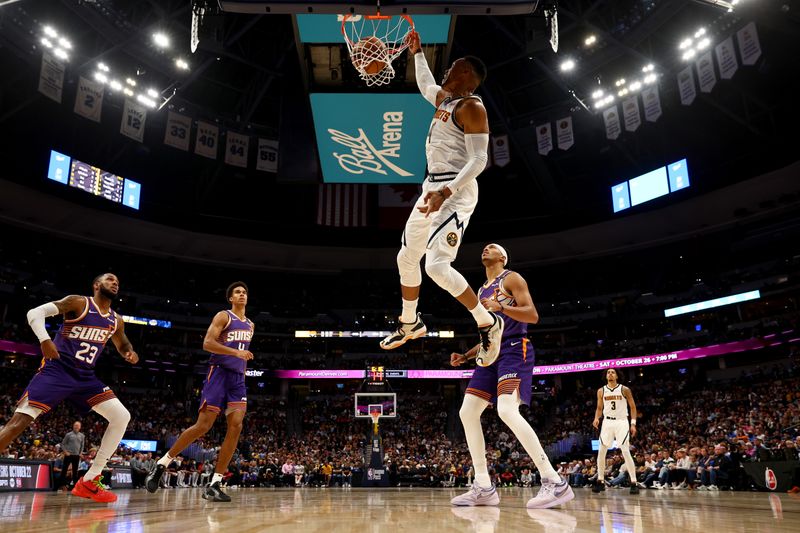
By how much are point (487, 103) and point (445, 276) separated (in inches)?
927

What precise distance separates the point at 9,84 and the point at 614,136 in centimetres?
2464

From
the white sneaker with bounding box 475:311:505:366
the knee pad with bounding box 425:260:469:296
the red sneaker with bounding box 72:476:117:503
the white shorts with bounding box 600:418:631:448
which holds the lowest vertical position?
the red sneaker with bounding box 72:476:117:503

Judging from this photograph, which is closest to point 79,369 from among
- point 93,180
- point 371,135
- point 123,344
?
point 123,344

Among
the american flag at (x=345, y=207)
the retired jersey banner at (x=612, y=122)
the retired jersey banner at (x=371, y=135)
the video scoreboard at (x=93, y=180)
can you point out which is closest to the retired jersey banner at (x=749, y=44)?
the retired jersey banner at (x=612, y=122)

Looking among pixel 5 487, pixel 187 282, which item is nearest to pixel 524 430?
pixel 5 487

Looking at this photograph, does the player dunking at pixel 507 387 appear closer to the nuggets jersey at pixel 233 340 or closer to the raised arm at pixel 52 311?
the nuggets jersey at pixel 233 340

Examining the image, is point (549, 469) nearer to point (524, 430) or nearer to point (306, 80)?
point (524, 430)

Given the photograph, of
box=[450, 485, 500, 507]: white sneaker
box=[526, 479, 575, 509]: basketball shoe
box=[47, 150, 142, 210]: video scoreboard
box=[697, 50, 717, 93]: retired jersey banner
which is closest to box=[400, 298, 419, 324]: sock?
box=[450, 485, 500, 507]: white sneaker

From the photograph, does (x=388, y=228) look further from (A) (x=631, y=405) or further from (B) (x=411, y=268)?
(B) (x=411, y=268)

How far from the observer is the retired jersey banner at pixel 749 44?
17188 millimetres

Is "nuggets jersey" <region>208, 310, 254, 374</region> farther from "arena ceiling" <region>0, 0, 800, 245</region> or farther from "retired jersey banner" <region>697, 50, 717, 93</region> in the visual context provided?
"retired jersey banner" <region>697, 50, 717, 93</region>

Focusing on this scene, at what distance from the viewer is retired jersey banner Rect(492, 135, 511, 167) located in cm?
2511

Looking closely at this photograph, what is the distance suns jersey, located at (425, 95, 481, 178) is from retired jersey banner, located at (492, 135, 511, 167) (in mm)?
21255

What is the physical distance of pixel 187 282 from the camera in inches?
1394
